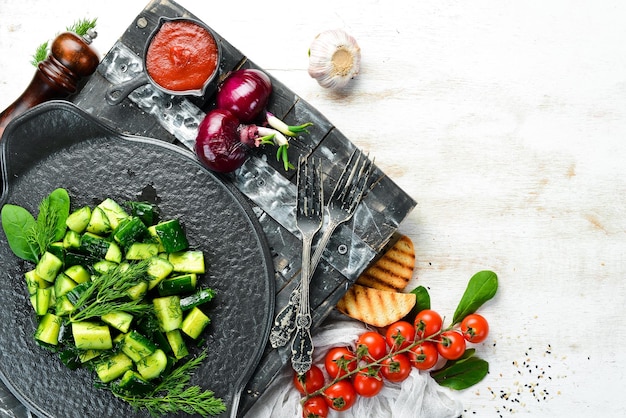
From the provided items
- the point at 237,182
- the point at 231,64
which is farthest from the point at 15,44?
the point at 237,182

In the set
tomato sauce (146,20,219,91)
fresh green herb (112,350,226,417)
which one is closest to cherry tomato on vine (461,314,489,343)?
fresh green herb (112,350,226,417)

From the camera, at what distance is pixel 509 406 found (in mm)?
3135

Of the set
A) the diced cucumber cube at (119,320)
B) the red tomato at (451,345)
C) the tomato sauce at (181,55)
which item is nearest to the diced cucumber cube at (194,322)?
the diced cucumber cube at (119,320)

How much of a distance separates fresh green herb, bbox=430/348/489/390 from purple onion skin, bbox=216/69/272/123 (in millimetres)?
1548

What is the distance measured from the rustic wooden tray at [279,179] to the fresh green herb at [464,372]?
0.75 m

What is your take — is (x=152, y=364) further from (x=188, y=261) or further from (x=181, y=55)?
(x=181, y=55)

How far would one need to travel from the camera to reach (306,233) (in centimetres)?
274

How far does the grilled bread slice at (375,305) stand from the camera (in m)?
2.99

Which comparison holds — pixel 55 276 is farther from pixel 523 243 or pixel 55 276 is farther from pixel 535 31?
pixel 535 31

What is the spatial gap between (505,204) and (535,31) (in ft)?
2.97

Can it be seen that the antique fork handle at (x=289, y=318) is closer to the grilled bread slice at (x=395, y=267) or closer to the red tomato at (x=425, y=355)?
the grilled bread slice at (x=395, y=267)

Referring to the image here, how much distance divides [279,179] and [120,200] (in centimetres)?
71

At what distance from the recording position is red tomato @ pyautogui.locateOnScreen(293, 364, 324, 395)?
2932 millimetres

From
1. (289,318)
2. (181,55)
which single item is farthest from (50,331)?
(181,55)
